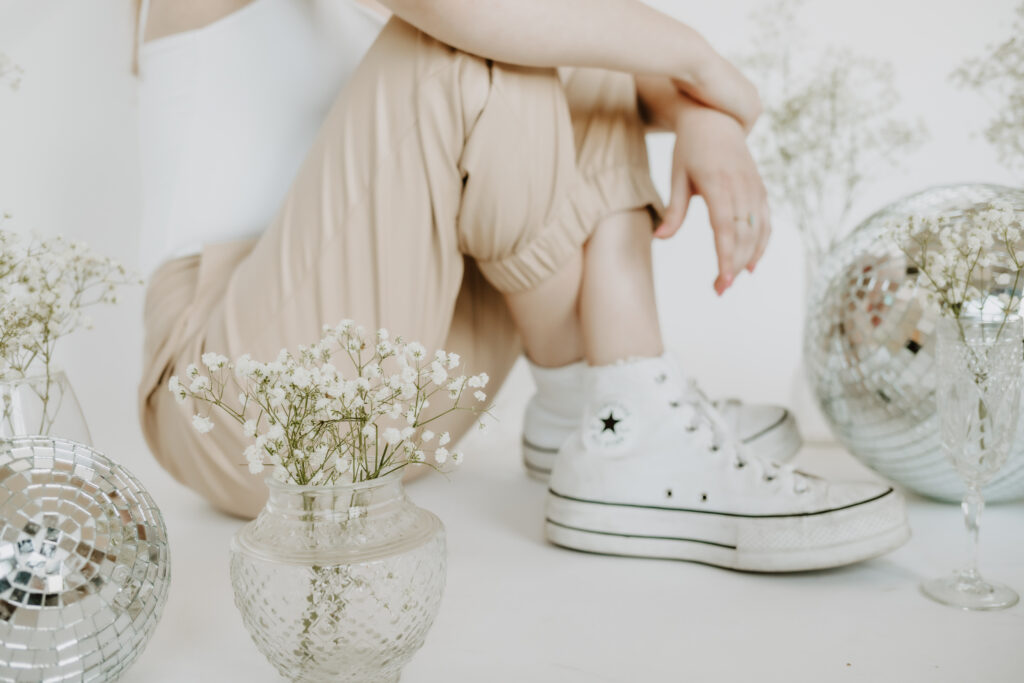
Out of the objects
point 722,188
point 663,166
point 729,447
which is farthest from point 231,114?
point 663,166

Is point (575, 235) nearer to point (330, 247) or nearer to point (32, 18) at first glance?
point (330, 247)

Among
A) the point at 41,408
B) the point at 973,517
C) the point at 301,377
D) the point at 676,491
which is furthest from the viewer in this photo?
the point at 676,491

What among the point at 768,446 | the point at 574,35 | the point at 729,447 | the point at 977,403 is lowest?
the point at 768,446

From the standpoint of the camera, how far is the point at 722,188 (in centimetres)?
103

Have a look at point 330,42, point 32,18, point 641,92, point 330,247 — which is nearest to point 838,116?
point 641,92

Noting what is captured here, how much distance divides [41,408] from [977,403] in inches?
30.6

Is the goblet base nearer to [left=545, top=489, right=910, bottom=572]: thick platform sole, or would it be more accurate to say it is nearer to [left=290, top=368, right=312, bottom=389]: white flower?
[left=545, top=489, right=910, bottom=572]: thick platform sole

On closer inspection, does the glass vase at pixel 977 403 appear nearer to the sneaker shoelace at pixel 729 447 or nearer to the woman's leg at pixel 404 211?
the sneaker shoelace at pixel 729 447

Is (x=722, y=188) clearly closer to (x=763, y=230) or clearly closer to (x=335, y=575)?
(x=763, y=230)

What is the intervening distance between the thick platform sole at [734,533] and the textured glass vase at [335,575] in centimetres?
37

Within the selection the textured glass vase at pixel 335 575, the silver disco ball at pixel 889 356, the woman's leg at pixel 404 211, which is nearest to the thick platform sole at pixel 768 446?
the silver disco ball at pixel 889 356

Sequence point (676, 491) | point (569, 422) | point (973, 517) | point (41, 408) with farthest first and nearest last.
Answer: point (569, 422), point (676, 491), point (973, 517), point (41, 408)

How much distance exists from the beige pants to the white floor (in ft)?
0.78

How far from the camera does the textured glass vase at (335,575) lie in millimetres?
625
